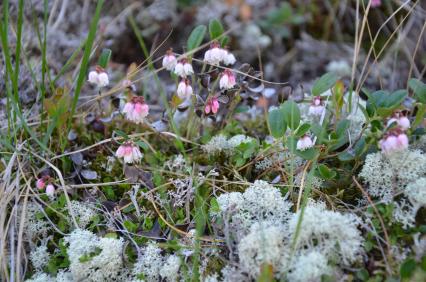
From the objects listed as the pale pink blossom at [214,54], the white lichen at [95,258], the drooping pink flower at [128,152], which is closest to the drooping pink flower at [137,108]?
the drooping pink flower at [128,152]

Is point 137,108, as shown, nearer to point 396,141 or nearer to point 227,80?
point 227,80

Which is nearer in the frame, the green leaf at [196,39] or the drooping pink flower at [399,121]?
the drooping pink flower at [399,121]

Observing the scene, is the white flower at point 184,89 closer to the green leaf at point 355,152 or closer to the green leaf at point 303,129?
the green leaf at point 303,129

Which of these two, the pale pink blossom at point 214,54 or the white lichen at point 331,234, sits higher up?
the pale pink blossom at point 214,54

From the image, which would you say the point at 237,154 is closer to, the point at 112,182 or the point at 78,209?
the point at 112,182

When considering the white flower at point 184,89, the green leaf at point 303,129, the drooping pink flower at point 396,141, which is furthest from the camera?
the white flower at point 184,89

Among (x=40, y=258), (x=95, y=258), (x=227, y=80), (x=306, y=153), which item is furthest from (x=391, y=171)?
(x=40, y=258)

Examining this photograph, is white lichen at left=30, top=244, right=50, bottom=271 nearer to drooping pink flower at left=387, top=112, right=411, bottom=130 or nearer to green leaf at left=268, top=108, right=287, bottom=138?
green leaf at left=268, top=108, right=287, bottom=138
